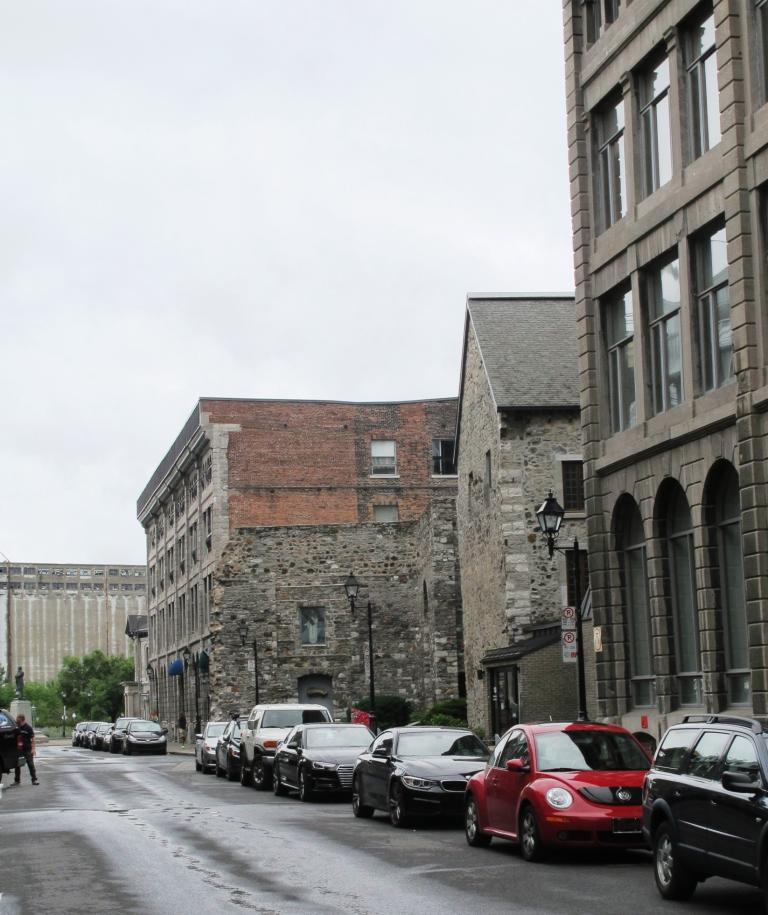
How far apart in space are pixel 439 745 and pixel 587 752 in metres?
5.38

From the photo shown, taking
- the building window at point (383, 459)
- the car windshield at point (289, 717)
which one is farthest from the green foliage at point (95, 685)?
the car windshield at point (289, 717)

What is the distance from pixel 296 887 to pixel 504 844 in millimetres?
4851

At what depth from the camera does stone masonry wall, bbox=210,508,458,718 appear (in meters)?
59.6

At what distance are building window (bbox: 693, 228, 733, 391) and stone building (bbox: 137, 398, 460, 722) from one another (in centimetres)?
2871

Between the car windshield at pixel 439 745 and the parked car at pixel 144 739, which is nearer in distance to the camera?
the car windshield at pixel 439 745

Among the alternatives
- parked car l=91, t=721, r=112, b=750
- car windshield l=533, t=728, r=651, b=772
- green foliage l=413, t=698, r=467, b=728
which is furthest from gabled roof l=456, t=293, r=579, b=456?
parked car l=91, t=721, r=112, b=750

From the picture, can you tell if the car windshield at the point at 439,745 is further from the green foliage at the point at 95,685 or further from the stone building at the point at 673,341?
the green foliage at the point at 95,685

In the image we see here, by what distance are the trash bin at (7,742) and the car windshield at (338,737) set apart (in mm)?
11748

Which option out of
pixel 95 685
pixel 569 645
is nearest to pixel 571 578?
pixel 569 645

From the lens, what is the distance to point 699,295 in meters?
24.4

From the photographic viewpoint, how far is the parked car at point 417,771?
67.2 ft

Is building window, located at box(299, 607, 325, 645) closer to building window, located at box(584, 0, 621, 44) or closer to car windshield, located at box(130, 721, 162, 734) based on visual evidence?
car windshield, located at box(130, 721, 162, 734)

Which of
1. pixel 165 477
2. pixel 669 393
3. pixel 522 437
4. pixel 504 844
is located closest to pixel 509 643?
pixel 522 437

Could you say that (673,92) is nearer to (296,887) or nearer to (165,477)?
(296,887)
